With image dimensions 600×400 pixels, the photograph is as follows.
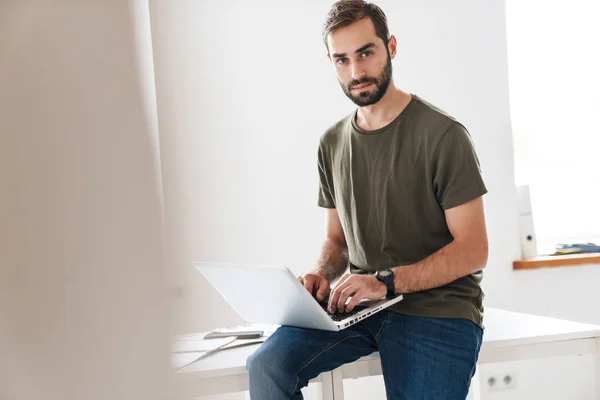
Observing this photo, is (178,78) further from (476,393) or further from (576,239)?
(576,239)

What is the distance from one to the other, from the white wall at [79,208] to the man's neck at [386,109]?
1715 millimetres

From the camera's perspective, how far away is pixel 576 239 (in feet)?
11.8

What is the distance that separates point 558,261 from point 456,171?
168 cm

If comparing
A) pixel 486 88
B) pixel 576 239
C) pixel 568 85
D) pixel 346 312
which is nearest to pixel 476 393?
pixel 346 312

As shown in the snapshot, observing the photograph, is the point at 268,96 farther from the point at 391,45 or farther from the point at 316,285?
the point at 316,285

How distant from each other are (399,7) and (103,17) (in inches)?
116

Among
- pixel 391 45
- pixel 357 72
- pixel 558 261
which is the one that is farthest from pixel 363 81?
pixel 558 261

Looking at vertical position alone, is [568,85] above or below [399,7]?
below

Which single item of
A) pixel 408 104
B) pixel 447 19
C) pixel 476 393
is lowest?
pixel 476 393

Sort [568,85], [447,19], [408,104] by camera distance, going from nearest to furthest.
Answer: [408,104] < [447,19] < [568,85]

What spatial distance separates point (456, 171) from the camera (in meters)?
1.74

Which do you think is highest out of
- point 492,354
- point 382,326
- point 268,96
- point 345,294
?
point 268,96

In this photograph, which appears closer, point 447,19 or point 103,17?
point 103,17

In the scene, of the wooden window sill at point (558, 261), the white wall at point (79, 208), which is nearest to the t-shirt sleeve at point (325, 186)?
the wooden window sill at point (558, 261)
